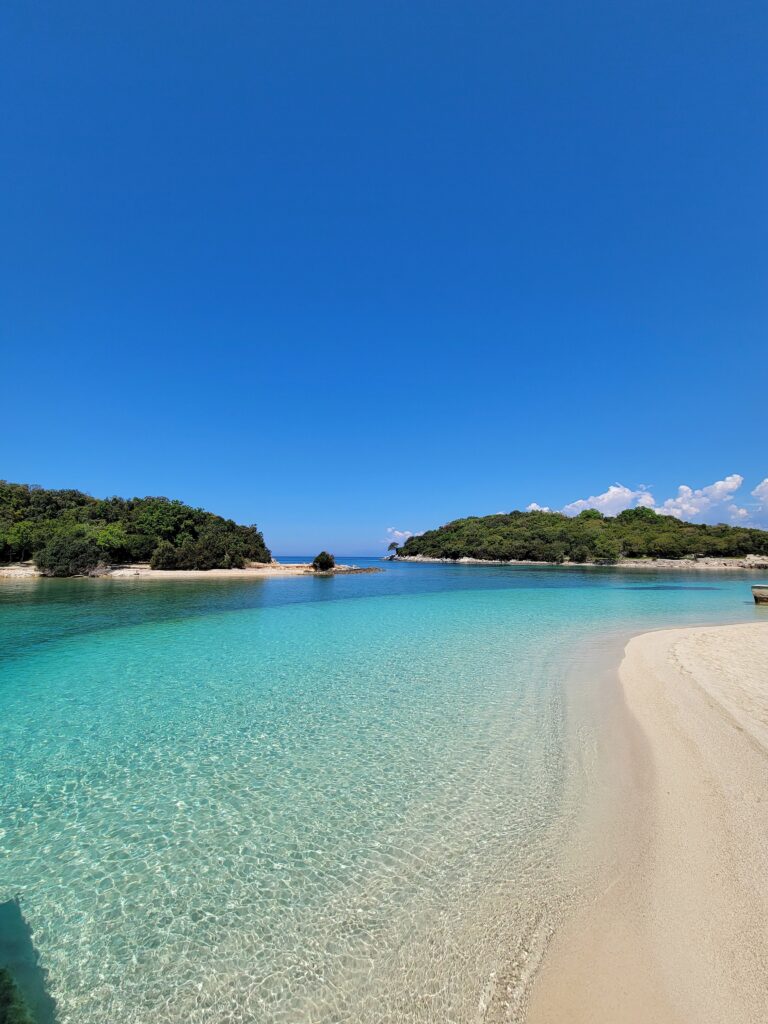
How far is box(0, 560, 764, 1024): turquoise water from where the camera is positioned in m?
3.04

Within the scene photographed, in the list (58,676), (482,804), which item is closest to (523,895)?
(482,804)

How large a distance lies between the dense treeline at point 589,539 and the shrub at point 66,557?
93.9 metres

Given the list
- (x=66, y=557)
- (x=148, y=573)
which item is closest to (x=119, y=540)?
(x=148, y=573)

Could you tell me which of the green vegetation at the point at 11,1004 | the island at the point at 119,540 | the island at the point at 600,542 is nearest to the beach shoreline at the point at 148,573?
the island at the point at 119,540

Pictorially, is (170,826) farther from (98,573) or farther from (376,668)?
(98,573)

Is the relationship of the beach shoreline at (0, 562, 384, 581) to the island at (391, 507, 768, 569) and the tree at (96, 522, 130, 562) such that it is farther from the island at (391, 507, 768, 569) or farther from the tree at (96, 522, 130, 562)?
the island at (391, 507, 768, 569)

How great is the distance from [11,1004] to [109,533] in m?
57.4

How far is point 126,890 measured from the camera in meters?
3.85

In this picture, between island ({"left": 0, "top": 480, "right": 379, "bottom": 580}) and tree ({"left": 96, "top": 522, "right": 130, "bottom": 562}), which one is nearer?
island ({"left": 0, "top": 480, "right": 379, "bottom": 580})

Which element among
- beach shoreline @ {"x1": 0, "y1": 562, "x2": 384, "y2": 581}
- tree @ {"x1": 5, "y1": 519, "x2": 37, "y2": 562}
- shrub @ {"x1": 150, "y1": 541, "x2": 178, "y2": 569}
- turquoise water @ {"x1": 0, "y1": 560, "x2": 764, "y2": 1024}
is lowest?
turquoise water @ {"x1": 0, "y1": 560, "x2": 764, "y2": 1024}

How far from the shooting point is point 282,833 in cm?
464

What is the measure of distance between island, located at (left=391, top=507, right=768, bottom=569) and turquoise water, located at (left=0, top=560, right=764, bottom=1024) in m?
99.1

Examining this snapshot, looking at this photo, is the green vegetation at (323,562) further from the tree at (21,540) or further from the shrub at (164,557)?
the tree at (21,540)

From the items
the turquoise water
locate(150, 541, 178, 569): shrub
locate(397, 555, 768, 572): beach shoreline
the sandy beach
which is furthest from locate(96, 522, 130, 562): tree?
locate(397, 555, 768, 572): beach shoreline
